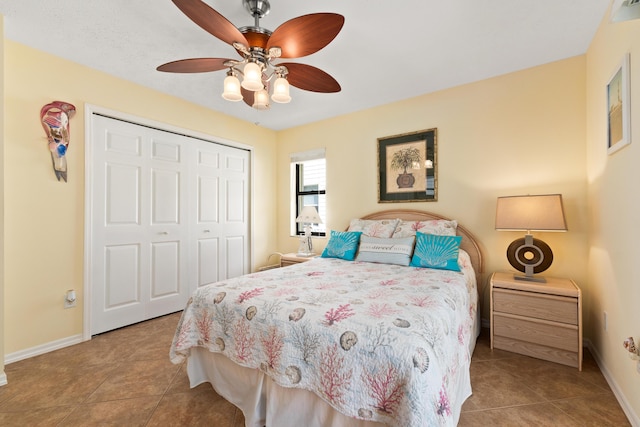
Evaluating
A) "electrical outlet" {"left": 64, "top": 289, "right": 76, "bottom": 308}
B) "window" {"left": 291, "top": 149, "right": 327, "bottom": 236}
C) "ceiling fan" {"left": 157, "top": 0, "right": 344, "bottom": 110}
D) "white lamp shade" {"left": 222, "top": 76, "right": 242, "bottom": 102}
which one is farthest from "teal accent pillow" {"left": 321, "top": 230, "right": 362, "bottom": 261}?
"electrical outlet" {"left": 64, "top": 289, "right": 76, "bottom": 308}

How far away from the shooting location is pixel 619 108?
5.48 feet

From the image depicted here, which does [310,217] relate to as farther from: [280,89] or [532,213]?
[532,213]

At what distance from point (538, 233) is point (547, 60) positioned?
152 cm

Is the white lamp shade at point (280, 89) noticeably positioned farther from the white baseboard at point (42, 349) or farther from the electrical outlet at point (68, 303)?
the white baseboard at point (42, 349)

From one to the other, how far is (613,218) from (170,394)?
119 inches

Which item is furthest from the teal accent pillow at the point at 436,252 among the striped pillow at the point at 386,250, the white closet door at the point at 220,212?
the white closet door at the point at 220,212

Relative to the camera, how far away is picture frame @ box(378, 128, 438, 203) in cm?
312

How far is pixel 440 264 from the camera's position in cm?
237

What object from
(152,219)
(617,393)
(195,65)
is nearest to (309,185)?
(152,219)

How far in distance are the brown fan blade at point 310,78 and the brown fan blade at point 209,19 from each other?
0.37m

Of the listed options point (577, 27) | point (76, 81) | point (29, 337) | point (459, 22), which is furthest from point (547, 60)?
point (29, 337)

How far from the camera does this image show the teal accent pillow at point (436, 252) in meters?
2.36

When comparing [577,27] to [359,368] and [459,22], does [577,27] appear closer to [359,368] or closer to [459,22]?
[459,22]

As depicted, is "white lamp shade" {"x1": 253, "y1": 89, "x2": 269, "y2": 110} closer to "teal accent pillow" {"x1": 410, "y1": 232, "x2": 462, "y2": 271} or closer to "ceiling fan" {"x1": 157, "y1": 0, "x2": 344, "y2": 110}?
"ceiling fan" {"x1": 157, "y1": 0, "x2": 344, "y2": 110}
